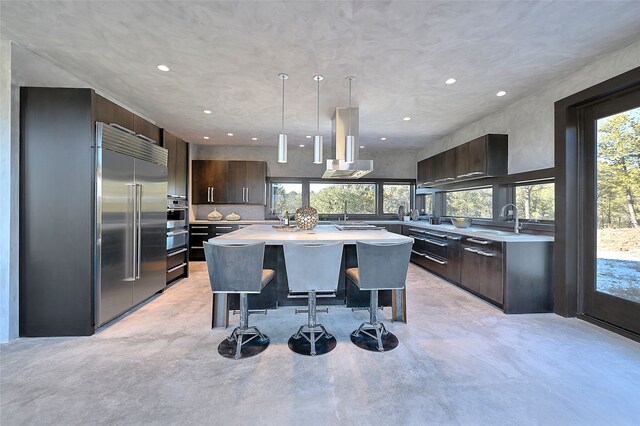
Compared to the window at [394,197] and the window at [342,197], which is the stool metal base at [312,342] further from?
the window at [394,197]

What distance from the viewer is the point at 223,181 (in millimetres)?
6359

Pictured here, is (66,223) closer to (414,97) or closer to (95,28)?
(95,28)

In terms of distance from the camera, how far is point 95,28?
2.26 meters

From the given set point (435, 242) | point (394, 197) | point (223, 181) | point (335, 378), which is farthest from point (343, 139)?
point (394, 197)

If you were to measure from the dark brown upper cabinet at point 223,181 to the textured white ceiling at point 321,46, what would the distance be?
2.43 meters

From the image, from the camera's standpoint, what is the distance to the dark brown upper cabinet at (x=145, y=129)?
3.33 metres

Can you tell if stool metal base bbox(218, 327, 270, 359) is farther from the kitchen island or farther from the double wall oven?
the double wall oven

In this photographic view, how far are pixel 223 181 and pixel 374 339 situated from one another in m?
5.13

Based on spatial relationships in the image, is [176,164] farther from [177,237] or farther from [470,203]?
[470,203]

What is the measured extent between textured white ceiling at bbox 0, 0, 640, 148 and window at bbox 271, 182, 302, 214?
3.07 meters

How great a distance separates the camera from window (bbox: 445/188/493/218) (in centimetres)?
470

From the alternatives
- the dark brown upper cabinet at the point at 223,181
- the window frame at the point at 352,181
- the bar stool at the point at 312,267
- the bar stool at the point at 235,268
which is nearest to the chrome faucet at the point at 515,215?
the bar stool at the point at 312,267

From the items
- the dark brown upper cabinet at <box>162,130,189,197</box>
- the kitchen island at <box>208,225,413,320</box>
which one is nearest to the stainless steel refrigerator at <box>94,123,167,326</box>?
the dark brown upper cabinet at <box>162,130,189,197</box>

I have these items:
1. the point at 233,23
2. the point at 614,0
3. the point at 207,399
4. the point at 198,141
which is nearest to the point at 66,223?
the point at 207,399
